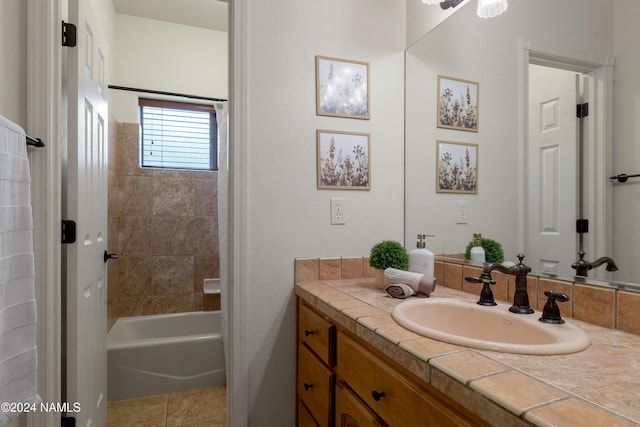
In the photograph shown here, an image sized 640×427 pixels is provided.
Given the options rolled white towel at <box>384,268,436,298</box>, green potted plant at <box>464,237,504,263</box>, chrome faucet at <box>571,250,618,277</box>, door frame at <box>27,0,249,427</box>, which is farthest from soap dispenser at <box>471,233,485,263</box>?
door frame at <box>27,0,249,427</box>

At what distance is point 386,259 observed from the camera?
53.9 inches

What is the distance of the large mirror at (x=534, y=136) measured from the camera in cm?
89

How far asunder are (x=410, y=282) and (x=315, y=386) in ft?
1.74

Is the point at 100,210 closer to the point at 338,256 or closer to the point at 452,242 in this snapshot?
the point at 338,256

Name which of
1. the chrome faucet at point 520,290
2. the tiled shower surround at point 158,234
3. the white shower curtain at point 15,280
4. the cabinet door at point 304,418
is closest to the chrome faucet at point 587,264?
the chrome faucet at point 520,290

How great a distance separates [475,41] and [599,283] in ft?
3.46

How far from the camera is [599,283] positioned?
921mm

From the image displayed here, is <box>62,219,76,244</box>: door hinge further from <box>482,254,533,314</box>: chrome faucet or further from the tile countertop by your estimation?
<box>482,254,533,314</box>: chrome faucet

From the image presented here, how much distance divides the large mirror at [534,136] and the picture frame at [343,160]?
27 centimetres

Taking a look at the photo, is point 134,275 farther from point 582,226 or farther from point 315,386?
point 582,226

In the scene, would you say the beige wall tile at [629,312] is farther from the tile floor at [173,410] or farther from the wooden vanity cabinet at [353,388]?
the tile floor at [173,410]

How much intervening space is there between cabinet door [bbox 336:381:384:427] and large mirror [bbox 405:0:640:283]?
2.37 ft

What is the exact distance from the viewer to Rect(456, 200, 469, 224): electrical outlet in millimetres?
1496

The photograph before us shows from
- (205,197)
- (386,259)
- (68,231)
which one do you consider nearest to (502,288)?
(386,259)
